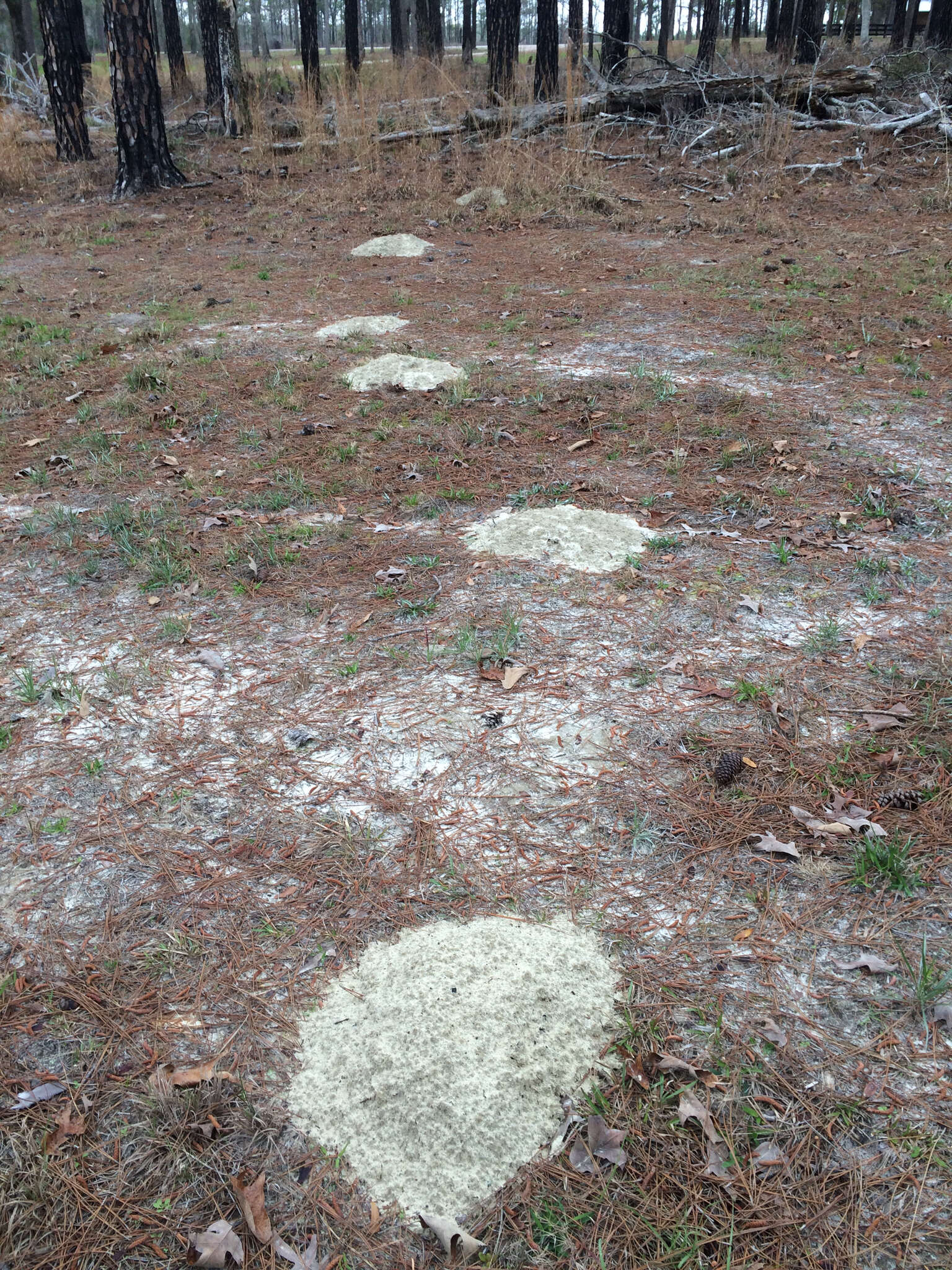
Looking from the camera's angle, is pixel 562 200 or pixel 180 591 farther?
pixel 562 200

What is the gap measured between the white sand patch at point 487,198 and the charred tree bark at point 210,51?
856 cm

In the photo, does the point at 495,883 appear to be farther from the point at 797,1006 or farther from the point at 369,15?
the point at 369,15

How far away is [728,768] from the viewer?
8.93 ft

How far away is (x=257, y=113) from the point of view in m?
14.3

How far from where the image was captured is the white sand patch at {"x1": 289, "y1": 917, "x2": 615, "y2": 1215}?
1.78 metres

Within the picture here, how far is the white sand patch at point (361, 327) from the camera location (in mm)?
7199

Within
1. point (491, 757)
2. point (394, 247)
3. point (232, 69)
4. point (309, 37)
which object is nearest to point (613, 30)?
point (232, 69)

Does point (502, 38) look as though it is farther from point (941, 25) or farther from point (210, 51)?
point (941, 25)

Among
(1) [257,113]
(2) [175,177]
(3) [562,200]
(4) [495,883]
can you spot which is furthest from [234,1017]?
(1) [257,113]

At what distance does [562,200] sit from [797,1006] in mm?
11283

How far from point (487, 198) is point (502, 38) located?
615 cm

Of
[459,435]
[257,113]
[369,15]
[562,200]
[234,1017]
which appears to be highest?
[369,15]

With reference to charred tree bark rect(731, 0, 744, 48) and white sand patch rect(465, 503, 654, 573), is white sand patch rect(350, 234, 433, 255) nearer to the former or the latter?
white sand patch rect(465, 503, 654, 573)

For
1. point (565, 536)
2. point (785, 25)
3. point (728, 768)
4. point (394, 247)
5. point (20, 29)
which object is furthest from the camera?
point (20, 29)
